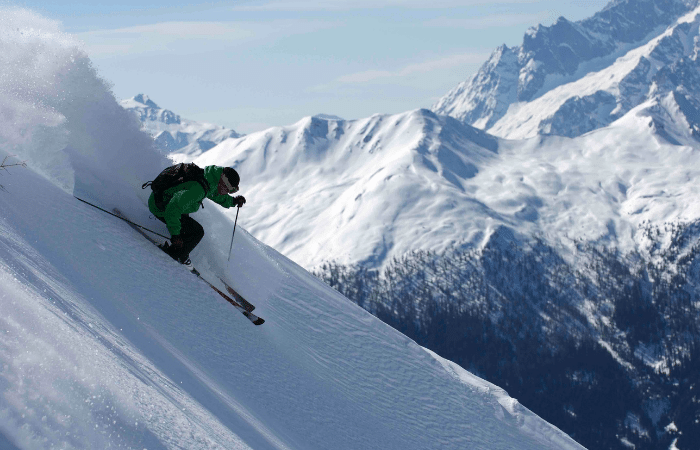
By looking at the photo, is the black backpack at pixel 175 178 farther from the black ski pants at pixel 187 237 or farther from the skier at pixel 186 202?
the black ski pants at pixel 187 237

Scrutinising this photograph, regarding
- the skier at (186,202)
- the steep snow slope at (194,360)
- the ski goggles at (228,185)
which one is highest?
the ski goggles at (228,185)

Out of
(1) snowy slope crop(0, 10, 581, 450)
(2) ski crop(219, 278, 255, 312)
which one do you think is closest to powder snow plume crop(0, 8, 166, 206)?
(1) snowy slope crop(0, 10, 581, 450)

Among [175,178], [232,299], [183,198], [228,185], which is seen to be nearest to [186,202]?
[183,198]

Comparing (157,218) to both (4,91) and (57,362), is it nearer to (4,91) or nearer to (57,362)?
(4,91)

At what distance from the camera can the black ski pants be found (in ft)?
33.9

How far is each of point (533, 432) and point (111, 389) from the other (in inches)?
482

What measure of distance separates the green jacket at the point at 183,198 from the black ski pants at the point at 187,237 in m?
0.24

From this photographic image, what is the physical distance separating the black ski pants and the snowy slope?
9.4 inches

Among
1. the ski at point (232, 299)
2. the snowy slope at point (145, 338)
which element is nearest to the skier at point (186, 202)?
the ski at point (232, 299)

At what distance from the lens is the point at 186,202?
32.4 feet

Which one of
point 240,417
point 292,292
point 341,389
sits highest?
point 292,292

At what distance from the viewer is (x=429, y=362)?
15.3 metres

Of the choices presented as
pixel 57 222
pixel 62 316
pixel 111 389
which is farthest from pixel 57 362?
pixel 57 222

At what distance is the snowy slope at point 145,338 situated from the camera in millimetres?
5184
